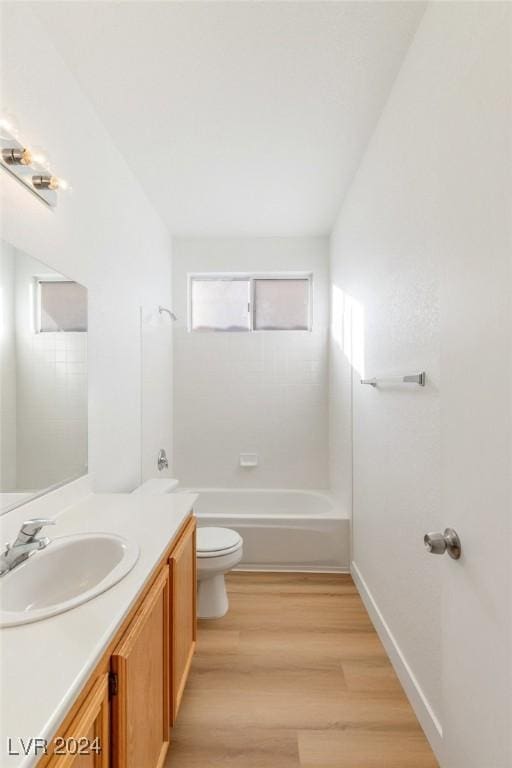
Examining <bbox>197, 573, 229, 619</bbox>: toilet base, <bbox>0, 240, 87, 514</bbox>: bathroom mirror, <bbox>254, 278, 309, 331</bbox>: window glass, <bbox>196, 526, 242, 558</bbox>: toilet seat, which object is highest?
<bbox>254, 278, 309, 331</bbox>: window glass

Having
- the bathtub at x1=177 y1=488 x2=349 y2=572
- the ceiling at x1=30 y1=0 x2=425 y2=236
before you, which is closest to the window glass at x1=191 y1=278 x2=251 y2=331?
the ceiling at x1=30 y1=0 x2=425 y2=236

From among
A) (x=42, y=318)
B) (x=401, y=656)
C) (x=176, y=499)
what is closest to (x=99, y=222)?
(x=42, y=318)

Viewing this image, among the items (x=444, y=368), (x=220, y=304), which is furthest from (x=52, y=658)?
(x=220, y=304)

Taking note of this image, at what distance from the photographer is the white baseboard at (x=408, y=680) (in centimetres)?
136

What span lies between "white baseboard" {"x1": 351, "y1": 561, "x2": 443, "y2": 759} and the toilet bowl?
0.79 meters

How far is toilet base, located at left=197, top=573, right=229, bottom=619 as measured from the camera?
2.17 m

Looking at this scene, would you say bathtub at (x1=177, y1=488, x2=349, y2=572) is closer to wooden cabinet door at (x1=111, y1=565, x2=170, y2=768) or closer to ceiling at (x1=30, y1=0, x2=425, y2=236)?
wooden cabinet door at (x1=111, y1=565, x2=170, y2=768)

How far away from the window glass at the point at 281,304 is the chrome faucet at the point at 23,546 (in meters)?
2.77

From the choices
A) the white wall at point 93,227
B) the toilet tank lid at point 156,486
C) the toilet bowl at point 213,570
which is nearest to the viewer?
the white wall at point 93,227

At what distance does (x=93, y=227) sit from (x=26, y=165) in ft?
1.98

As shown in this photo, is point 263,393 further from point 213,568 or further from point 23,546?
point 23,546

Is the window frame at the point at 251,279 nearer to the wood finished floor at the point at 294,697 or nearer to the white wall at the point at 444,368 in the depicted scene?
the white wall at the point at 444,368

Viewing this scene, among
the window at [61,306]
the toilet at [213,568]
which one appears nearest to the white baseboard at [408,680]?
the toilet at [213,568]

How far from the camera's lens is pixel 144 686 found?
1.02m
